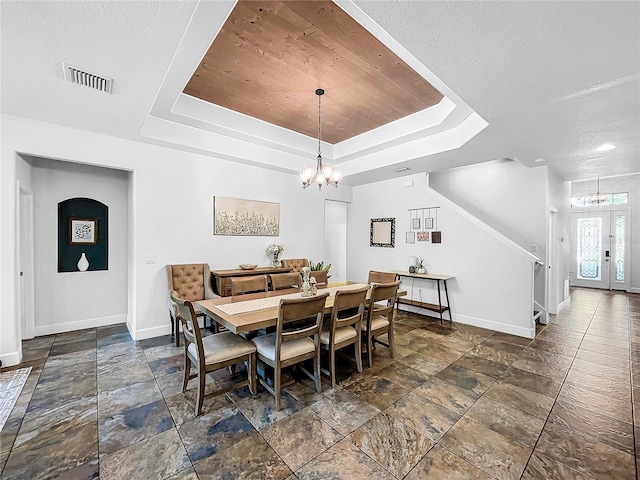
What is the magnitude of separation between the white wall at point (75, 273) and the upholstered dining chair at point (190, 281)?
1.23 m

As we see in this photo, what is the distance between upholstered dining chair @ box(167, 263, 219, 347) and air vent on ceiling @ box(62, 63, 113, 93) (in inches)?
93.4

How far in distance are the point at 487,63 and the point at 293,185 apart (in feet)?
13.0

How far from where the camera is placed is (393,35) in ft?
6.28

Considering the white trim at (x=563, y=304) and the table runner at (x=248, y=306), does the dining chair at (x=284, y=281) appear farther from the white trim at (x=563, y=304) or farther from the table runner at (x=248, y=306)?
the white trim at (x=563, y=304)

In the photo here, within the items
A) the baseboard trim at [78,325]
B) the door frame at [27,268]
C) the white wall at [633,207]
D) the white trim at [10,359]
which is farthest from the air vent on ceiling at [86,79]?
the white wall at [633,207]

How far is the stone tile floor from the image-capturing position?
1.77m

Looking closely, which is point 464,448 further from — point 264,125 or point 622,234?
point 622,234

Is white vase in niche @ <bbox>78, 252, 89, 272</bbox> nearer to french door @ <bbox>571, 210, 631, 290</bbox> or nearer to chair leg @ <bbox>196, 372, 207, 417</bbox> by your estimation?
chair leg @ <bbox>196, 372, 207, 417</bbox>

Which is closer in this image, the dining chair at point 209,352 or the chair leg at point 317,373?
the dining chair at point 209,352

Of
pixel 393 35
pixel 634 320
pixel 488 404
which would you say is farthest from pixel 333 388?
pixel 634 320

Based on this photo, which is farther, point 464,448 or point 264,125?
point 264,125

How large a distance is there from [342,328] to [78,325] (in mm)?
4130

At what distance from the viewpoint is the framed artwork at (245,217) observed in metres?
4.69

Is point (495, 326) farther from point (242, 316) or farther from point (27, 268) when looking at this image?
point (27, 268)
